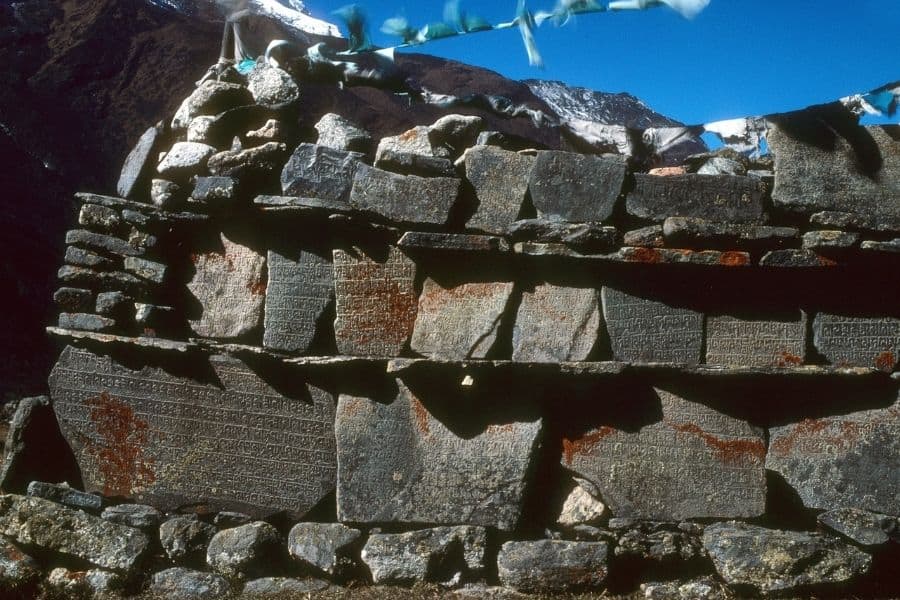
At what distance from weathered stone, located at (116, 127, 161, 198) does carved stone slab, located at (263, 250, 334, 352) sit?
3.42ft

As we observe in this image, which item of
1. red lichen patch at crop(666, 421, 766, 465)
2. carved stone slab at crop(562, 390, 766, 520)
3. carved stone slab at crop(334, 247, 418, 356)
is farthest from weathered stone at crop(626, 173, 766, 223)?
carved stone slab at crop(334, 247, 418, 356)

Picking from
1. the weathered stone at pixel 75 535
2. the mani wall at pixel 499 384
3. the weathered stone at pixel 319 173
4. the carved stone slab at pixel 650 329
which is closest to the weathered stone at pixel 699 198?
the mani wall at pixel 499 384

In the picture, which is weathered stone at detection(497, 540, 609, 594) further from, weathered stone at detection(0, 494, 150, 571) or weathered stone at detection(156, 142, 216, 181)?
weathered stone at detection(156, 142, 216, 181)

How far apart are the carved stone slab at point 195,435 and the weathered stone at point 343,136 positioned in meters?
1.42

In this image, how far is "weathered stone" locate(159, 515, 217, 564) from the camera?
12.0 ft

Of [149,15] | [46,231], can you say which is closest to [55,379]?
[46,231]

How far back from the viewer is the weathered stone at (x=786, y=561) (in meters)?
3.16

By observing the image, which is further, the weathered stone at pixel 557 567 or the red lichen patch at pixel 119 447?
the red lichen patch at pixel 119 447

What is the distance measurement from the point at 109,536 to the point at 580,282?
108 inches

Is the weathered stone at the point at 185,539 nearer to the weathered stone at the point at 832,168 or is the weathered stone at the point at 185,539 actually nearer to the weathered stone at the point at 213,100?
the weathered stone at the point at 213,100

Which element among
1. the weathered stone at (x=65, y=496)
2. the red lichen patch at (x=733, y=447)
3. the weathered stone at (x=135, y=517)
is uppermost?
the red lichen patch at (x=733, y=447)

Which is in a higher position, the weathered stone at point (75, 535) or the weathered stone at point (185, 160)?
the weathered stone at point (185, 160)

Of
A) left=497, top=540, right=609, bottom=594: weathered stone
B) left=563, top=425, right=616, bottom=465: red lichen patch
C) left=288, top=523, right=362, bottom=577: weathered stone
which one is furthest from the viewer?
left=563, top=425, right=616, bottom=465: red lichen patch

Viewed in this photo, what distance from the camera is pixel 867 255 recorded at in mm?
3377
